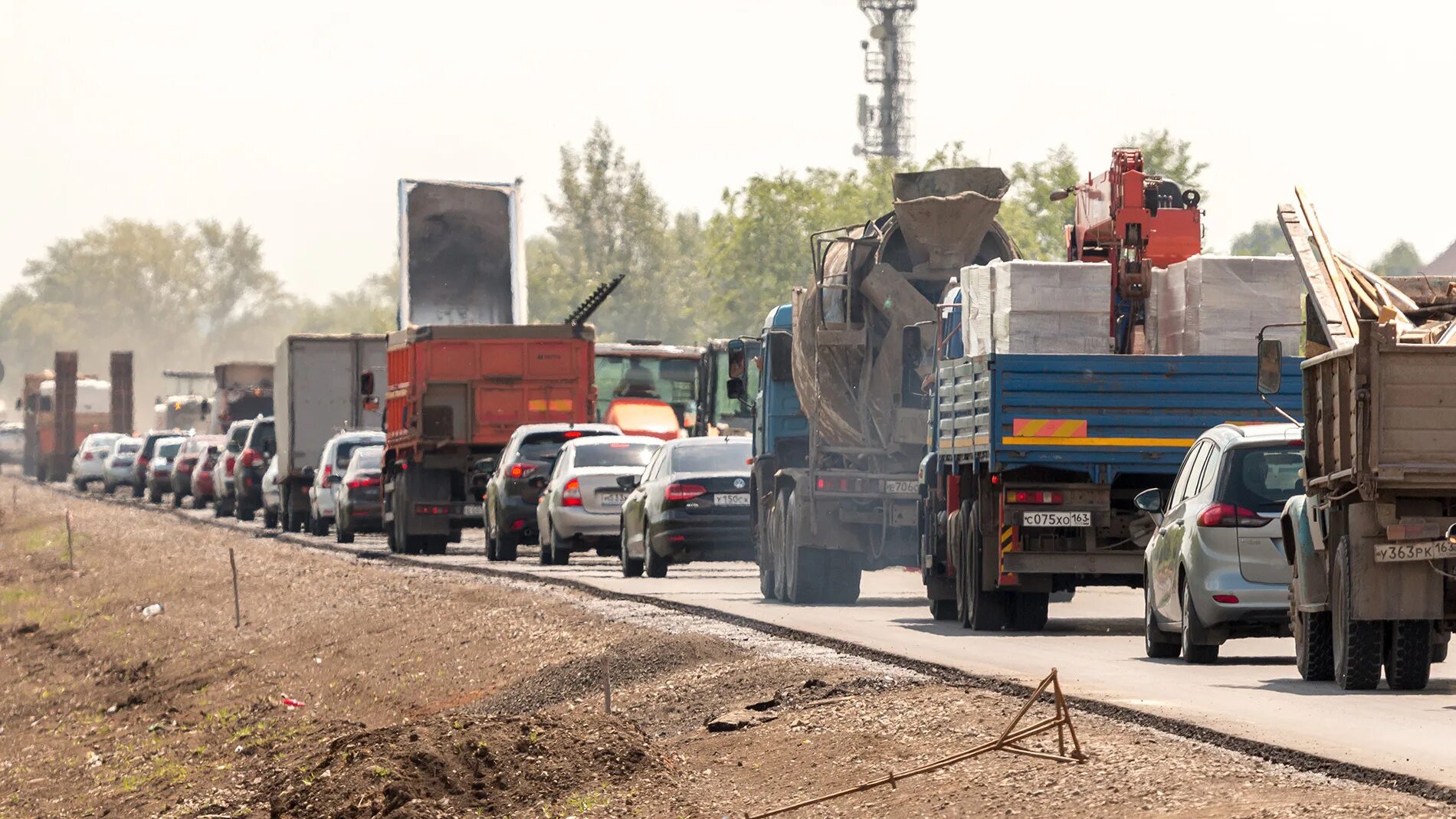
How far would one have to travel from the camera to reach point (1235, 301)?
20266 millimetres

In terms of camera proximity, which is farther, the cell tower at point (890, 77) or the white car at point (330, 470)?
the cell tower at point (890, 77)

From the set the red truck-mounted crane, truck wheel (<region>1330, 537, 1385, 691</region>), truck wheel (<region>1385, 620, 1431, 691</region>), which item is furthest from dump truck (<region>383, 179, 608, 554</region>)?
truck wheel (<region>1385, 620, 1431, 691</region>)

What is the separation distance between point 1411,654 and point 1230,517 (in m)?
2.40

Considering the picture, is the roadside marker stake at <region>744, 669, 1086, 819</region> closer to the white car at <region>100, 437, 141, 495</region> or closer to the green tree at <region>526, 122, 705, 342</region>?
the white car at <region>100, 437, 141, 495</region>

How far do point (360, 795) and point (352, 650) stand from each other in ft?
35.8

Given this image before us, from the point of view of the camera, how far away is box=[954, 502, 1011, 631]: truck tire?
2033 centimetres

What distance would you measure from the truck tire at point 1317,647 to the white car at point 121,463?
212 ft

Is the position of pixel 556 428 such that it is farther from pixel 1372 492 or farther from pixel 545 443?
pixel 1372 492

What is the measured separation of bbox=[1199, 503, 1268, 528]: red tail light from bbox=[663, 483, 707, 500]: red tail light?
11.8m

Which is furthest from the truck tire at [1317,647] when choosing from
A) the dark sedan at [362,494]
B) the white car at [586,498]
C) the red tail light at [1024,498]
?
the dark sedan at [362,494]

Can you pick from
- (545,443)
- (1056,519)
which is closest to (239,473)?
(545,443)

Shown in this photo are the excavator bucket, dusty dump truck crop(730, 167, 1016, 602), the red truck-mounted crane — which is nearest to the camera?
the red truck-mounted crane

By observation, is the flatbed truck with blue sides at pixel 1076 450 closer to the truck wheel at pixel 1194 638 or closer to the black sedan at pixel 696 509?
the truck wheel at pixel 1194 638

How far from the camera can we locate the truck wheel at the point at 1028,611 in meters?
20.4
